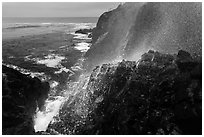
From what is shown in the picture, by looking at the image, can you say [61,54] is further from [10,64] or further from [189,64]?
[189,64]

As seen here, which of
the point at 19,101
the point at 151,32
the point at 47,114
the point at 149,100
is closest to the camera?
the point at 149,100

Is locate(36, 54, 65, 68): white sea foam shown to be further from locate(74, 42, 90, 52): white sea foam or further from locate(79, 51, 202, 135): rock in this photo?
locate(79, 51, 202, 135): rock

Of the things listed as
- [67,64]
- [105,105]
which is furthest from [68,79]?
[105,105]

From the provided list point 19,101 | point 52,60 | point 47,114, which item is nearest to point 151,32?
point 52,60

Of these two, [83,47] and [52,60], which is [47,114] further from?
[83,47]

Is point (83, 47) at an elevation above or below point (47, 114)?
above

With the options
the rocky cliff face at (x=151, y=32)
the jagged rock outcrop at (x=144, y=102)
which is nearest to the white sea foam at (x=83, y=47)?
the rocky cliff face at (x=151, y=32)

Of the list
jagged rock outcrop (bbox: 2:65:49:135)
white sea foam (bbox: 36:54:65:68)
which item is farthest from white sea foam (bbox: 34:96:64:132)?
white sea foam (bbox: 36:54:65:68)
